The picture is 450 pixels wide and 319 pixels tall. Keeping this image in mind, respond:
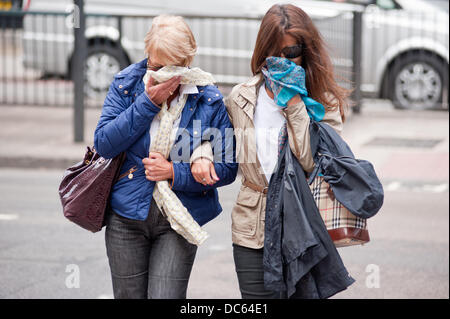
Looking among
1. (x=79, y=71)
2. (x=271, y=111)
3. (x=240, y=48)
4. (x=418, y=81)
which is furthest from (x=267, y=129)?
(x=240, y=48)

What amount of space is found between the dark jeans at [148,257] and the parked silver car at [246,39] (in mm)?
9061

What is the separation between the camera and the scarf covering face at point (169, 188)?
3.38 meters

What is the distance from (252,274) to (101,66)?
36.0 feet

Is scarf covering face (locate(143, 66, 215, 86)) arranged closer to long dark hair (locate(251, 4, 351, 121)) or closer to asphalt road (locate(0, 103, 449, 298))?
long dark hair (locate(251, 4, 351, 121))

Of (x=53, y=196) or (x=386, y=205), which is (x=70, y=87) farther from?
(x=386, y=205)

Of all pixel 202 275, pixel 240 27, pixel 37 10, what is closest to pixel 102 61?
pixel 37 10

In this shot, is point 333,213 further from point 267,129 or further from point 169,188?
point 169,188

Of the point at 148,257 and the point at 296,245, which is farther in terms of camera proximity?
the point at 148,257

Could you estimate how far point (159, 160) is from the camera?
3400 millimetres

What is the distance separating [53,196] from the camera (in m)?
9.02

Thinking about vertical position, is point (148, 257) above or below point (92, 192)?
below

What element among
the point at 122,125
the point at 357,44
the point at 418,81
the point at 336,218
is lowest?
the point at 418,81

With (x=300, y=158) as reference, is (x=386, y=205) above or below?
below
